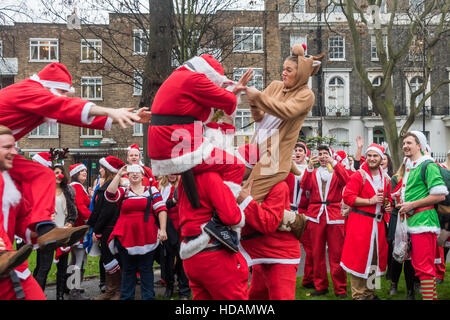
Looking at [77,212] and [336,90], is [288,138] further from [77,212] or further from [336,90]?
[336,90]

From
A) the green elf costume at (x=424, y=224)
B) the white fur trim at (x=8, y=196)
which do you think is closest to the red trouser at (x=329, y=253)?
the green elf costume at (x=424, y=224)

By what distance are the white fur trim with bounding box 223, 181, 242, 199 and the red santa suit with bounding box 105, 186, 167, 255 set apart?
3.30m

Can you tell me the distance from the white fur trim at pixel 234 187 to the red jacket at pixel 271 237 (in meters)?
0.20

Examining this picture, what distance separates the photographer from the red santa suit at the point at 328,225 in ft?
24.7

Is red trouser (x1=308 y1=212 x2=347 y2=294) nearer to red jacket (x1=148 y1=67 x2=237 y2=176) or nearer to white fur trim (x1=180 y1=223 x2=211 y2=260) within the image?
white fur trim (x1=180 y1=223 x2=211 y2=260)

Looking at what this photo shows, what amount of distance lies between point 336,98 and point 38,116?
37785mm

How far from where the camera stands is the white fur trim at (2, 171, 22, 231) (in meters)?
3.49

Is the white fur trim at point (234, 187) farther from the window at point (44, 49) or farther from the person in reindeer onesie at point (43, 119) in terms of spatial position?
the window at point (44, 49)

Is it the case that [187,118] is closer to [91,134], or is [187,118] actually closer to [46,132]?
[91,134]

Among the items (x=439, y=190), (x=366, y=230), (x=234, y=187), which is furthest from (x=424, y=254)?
(x=234, y=187)

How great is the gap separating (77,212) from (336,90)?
1369 inches

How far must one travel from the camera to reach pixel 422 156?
245 inches

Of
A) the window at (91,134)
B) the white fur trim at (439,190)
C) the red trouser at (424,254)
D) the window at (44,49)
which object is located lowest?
the red trouser at (424,254)

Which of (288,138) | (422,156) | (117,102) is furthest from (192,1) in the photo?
(117,102)
